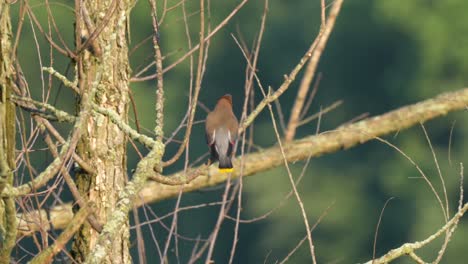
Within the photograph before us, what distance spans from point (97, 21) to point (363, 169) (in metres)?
22.8

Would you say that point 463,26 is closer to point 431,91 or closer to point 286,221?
point 431,91

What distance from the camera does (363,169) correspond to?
26859 mm

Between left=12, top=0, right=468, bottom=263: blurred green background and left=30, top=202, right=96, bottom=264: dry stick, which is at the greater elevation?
left=30, top=202, right=96, bottom=264: dry stick

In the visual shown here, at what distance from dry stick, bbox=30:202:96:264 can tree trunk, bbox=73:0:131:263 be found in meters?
1.14

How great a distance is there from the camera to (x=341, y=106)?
2689cm

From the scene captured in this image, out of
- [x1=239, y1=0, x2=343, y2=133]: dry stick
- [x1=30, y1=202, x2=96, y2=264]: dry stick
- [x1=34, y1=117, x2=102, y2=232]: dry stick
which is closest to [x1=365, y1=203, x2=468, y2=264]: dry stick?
[x1=239, y1=0, x2=343, y2=133]: dry stick

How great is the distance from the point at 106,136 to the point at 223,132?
2.16 m

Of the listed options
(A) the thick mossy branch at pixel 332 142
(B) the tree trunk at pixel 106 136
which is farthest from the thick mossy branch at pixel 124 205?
(A) the thick mossy branch at pixel 332 142

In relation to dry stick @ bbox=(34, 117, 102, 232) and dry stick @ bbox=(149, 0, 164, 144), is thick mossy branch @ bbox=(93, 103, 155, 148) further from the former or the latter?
dry stick @ bbox=(34, 117, 102, 232)

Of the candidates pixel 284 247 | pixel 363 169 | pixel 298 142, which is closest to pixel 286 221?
pixel 284 247

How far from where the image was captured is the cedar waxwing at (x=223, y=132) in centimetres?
638

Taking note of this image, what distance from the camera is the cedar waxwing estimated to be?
638 cm

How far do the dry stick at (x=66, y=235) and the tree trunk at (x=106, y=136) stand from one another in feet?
3.75

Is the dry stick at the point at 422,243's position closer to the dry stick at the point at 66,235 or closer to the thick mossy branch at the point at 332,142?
the dry stick at the point at 66,235
